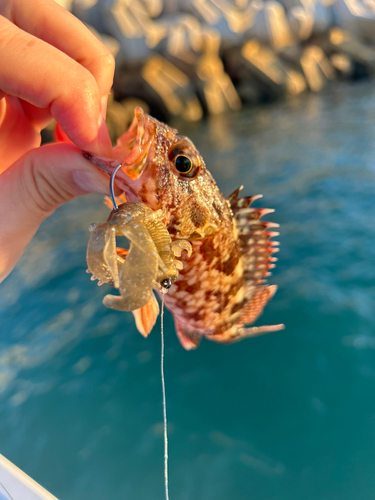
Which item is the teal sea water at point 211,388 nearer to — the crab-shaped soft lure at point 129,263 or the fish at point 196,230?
the fish at point 196,230

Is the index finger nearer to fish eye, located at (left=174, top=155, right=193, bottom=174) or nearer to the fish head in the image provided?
the fish head

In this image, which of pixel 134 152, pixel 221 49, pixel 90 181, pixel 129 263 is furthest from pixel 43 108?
pixel 221 49

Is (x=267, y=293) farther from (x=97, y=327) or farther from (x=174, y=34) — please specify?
(x=174, y=34)

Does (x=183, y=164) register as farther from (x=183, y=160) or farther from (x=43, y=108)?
(x=43, y=108)

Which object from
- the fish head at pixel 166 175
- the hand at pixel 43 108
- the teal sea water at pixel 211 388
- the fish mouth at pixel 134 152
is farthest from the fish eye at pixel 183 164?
the teal sea water at pixel 211 388

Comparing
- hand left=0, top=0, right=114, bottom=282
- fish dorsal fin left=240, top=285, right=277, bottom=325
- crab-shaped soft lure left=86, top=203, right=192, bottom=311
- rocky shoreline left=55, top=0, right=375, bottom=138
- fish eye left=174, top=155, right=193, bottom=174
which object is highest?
hand left=0, top=0, right=114, bottom=282

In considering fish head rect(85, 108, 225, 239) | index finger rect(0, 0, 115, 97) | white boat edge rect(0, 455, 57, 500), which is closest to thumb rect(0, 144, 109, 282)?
fish head rect(85, 108, 225, 239)

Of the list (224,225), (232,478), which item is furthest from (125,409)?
(224,225)
